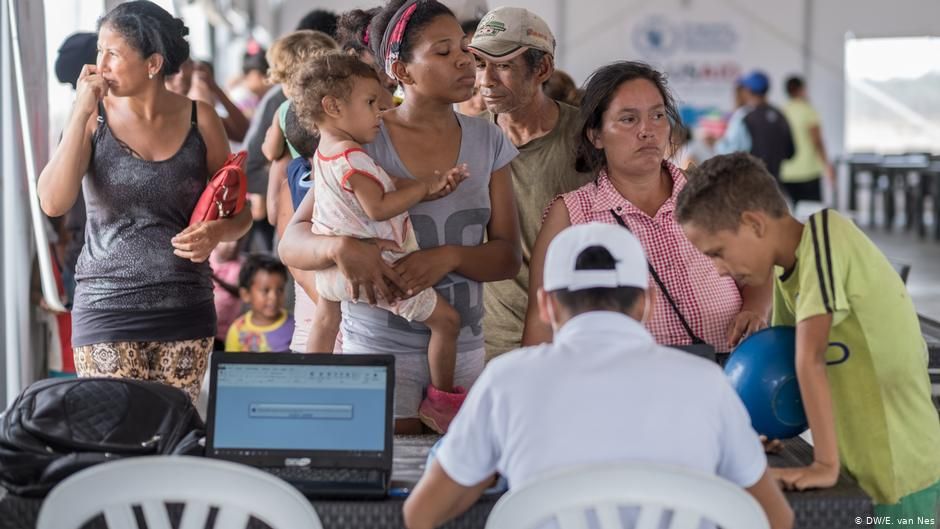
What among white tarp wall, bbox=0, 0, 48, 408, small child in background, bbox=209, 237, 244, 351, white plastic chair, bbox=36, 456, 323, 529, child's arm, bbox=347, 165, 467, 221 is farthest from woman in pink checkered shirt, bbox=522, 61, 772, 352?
small child in background, bbox=209, 237, 244, 351

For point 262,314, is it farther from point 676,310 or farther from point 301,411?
point 301,411

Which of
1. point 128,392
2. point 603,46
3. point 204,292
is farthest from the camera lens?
point 603,46

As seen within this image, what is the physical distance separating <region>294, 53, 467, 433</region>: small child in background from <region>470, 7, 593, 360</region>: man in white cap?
20.0 inches

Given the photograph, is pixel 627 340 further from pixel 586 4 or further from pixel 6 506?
pixel 586 4

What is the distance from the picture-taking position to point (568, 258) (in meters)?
1.95

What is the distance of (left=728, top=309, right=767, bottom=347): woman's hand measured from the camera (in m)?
2.81

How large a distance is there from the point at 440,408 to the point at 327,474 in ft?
1.69

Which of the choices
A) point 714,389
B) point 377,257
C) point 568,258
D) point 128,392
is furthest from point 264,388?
point 714,389

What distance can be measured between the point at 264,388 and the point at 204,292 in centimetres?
100

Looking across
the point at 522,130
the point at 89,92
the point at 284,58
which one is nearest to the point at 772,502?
the point at 522,130

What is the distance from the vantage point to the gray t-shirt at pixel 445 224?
284 cm

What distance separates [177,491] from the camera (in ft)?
6.36

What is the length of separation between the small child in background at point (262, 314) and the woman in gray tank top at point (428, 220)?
2588 mm

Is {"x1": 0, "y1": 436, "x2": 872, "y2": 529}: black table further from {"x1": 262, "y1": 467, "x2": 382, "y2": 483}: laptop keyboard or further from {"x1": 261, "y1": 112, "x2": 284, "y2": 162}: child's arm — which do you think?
{"x1": 261, "y1": 112, "x2": 284, "y2": 162}: child's arm
